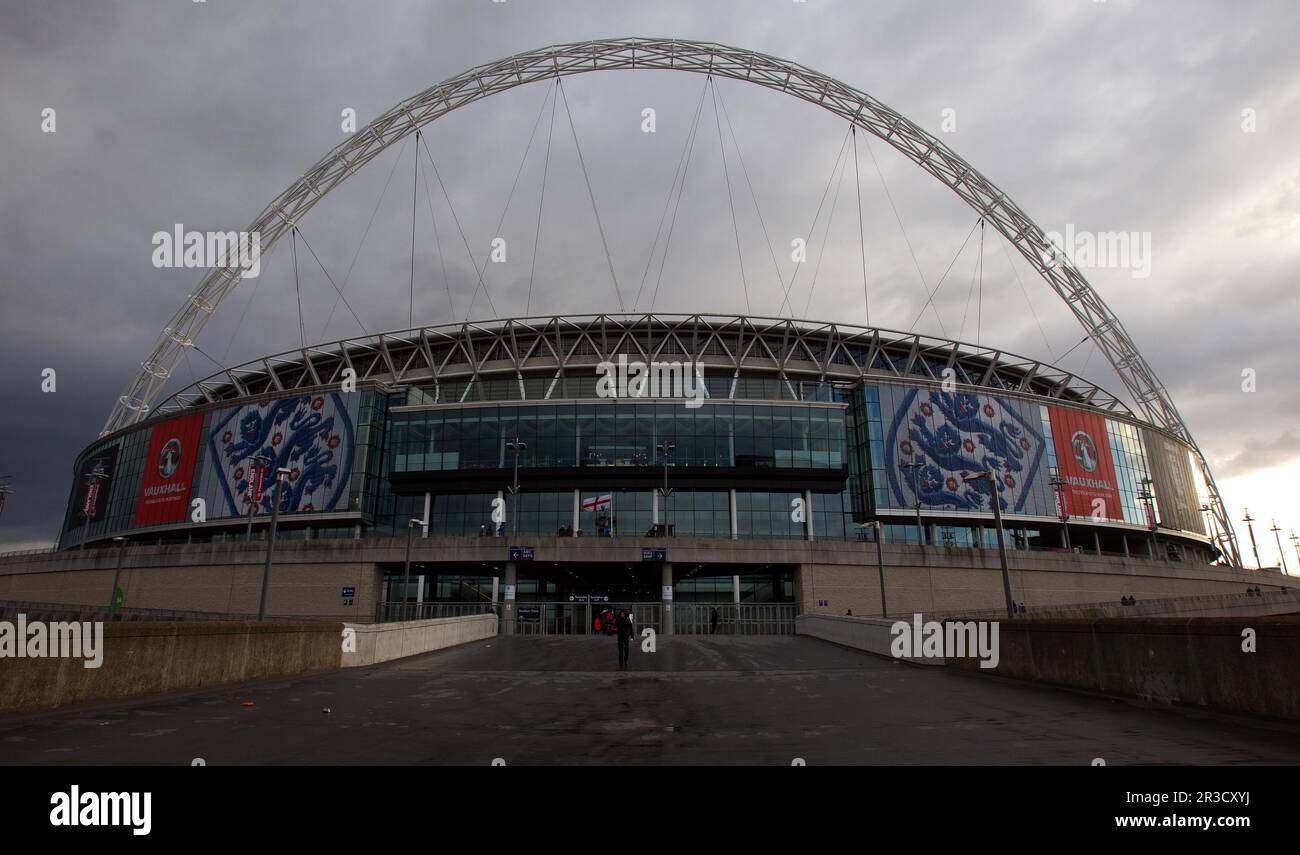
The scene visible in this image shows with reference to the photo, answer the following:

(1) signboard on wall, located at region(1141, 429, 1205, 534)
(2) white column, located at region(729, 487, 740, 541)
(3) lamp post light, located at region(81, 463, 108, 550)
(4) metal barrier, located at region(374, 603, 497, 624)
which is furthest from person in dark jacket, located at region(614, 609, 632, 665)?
(3) lamp post light, located at region(81, 463, 108, 550)

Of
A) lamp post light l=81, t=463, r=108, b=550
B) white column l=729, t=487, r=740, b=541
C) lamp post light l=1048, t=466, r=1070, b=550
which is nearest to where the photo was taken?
white column l=729, t=487, r=740, b=541

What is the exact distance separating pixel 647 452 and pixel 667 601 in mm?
17368

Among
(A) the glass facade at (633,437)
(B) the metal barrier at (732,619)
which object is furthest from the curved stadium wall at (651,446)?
(B) the metal barrier at (732,619)

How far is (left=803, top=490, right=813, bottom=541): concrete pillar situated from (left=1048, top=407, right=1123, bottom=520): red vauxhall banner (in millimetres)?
25335

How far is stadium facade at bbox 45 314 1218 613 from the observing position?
193 feet

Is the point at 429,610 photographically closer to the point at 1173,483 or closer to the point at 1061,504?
the point at 1061,504

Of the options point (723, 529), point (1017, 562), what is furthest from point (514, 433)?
point (1017, 562)

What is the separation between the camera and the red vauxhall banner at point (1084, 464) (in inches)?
2608

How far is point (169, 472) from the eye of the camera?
68.6 metres

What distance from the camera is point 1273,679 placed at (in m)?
9.40

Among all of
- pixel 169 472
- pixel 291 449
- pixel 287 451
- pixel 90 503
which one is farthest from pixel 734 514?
pixel 90 503

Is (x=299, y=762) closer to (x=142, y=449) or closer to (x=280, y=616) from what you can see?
(x=280, y=616)

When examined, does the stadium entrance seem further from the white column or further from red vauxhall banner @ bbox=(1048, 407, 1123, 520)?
red vauxhall banner @ bbox=(1048, 407, 1123, 520)
